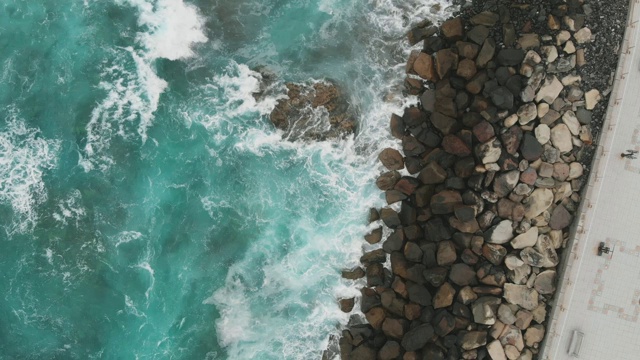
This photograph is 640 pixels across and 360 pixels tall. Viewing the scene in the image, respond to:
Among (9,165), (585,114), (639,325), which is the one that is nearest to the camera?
(639,325)

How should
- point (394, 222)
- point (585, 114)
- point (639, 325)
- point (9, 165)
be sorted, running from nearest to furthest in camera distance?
point (639, 325), point (585, 114), point (394, 222), point (9, 165)

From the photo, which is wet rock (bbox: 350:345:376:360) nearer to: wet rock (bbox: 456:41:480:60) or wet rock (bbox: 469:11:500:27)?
wet rock (bbox: 456:41:480:60)

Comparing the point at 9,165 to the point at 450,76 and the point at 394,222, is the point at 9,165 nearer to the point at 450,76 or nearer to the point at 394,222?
the point at 394,222

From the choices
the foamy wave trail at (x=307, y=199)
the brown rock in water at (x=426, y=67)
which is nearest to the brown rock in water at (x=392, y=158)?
the foamy wave trail at (x=307, y=199)

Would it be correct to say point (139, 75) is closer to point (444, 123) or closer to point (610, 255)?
point (444, 123)

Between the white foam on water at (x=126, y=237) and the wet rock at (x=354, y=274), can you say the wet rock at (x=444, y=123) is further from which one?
the white foam on water at (x=126, y=237)

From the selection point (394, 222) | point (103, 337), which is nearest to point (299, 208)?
point (394, 222)

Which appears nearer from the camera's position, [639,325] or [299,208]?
[639,325]
